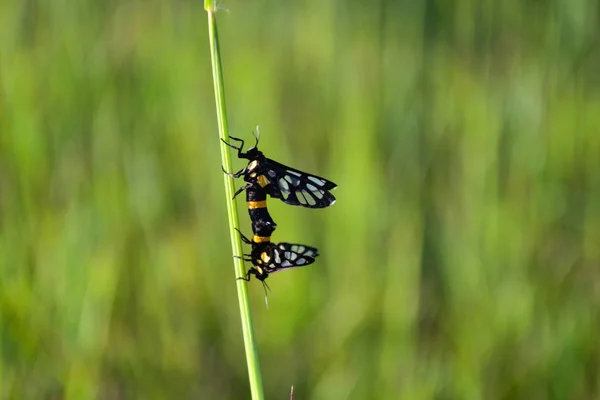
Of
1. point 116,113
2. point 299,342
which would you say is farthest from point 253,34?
point 299,342

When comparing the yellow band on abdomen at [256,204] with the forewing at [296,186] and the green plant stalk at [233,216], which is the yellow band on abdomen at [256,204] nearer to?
the forewing at [296,186]

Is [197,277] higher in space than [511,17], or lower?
lower

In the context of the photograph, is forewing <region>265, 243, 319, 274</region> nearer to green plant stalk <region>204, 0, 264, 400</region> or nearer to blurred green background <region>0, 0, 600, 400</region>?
green plant stalk <region>204, 0, 264, 400</region>

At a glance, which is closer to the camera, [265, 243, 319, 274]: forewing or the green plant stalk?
the green plant stalk

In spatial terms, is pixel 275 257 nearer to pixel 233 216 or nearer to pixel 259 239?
pixel 259 239

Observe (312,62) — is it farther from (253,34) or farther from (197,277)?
(197,277)

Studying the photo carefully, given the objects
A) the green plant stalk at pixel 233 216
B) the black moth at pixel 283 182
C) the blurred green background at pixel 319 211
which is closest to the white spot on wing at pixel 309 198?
the black moth at pixel 283 182

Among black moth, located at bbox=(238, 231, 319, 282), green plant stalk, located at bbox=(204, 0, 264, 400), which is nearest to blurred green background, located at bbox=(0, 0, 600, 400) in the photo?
black moth, located at bbox=(238, 231, 319, 282)
